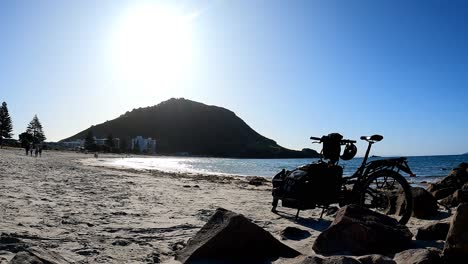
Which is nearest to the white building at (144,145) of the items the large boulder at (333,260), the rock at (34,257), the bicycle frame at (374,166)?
the bicycle frame at (374,166)

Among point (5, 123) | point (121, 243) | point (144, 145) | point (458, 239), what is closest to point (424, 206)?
point (458, 239)

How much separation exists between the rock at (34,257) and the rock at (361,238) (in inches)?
119

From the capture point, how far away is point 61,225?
5.90 meters

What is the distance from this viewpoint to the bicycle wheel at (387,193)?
6454mm

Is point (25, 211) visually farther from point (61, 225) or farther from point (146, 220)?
point (146, 220)

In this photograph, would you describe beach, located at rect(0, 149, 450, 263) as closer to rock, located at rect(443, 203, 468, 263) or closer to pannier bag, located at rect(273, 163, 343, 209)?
pannier bag, located at rect(273, 163, 343, 209)

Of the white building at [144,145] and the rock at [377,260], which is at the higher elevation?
the white building at [144,145]

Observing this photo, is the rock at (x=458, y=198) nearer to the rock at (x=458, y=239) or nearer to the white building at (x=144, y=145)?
the rock at (x=458, y=239)

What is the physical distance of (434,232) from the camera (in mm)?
5086

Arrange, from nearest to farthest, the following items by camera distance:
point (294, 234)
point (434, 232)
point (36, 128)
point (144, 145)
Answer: point (434, 232), point (294, 234), point (36, 128), point (144, 145)

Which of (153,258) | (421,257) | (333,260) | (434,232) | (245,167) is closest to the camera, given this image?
(333,260)

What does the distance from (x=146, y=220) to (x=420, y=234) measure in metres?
4.53

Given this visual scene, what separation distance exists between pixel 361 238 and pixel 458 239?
→ 43.9 inches

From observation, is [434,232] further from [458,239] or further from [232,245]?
[232,245]
